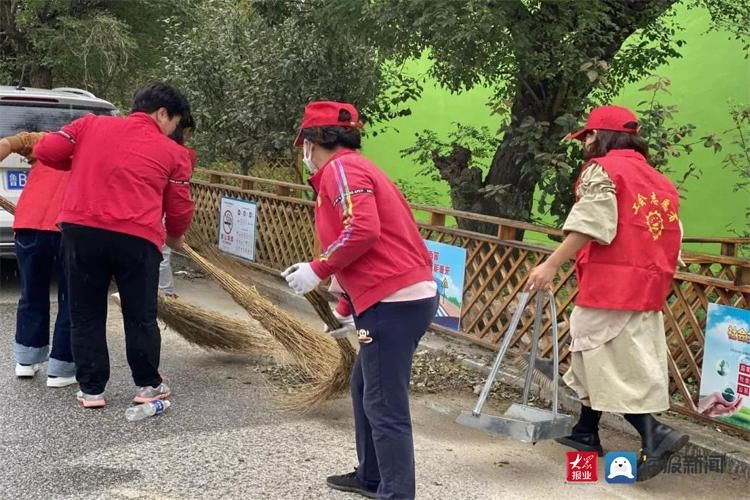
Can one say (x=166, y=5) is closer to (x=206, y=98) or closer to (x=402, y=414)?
(x=206, y=98)

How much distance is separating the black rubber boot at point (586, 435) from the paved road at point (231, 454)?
0.10 metres

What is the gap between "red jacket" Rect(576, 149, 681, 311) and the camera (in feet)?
11.3

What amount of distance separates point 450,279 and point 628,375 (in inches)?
87.8

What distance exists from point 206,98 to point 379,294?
648 centimetres

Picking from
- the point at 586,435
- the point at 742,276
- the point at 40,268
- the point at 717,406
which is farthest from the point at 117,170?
the point at 717,406

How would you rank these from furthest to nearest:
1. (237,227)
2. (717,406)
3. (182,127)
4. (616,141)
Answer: (237,227)
(182,127)
(717,406)
(616,141)

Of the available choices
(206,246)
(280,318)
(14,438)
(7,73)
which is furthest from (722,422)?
(7,73)

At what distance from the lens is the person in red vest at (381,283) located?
2803 millimetres

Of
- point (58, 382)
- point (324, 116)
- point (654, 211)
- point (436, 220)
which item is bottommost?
point (58, 382)

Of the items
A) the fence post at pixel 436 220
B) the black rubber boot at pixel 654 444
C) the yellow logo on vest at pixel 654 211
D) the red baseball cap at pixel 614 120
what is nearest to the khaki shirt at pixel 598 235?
the yellow logo on vest at pixel 654 211

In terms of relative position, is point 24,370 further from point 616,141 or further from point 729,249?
point 729,249

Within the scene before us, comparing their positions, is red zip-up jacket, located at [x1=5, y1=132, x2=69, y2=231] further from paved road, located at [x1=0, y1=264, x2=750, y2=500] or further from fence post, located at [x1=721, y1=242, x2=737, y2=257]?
fence post, located at [x1=721, y1=242, x2=737, y2=257]

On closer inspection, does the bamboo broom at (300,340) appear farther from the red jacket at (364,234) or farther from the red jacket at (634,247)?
the red jacket at (364,234)

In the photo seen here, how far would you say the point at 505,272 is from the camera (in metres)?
5.31
